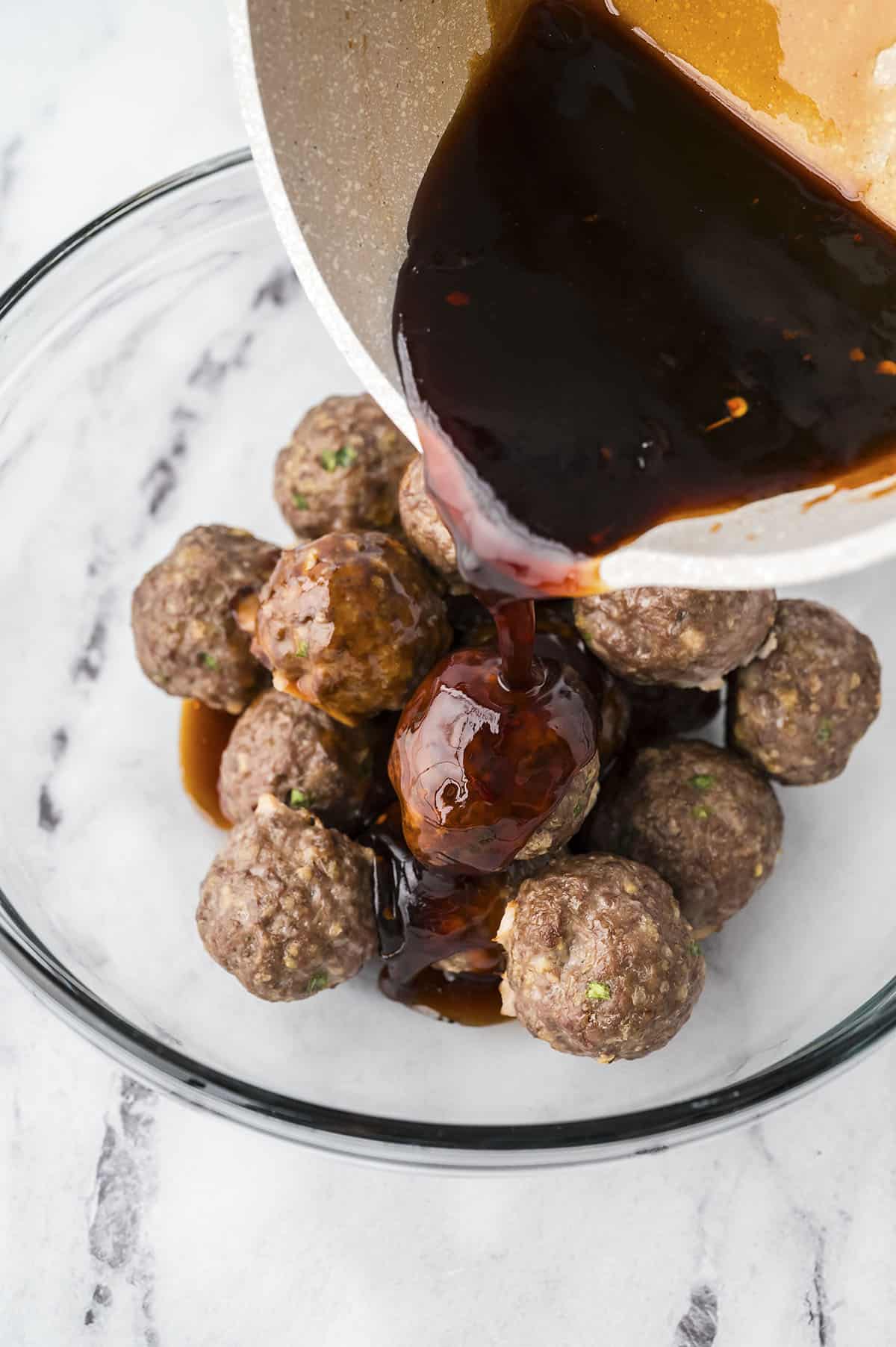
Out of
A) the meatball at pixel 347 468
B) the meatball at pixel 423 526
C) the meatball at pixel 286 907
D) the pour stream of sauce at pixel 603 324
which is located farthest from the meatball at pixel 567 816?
the meatball at pixel 347 468

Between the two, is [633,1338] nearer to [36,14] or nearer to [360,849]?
[360,849]

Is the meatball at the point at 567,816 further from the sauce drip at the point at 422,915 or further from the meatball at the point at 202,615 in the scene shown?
the meatball at the point at 202,615

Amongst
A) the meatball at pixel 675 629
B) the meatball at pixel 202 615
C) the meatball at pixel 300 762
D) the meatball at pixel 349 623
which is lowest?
the meatball at pixel 675 629

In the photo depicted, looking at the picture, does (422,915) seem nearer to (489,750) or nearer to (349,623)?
(489,750)

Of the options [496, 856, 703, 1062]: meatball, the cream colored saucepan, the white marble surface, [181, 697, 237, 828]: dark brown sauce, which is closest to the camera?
the cream colored saucepan

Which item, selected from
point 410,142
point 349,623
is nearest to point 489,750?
point 349,623

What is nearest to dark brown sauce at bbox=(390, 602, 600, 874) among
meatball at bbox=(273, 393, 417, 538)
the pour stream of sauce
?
the pour stream of sauce

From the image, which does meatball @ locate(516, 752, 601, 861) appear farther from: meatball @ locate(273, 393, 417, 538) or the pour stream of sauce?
meatball @ locate(273, 393, 417, 538)
